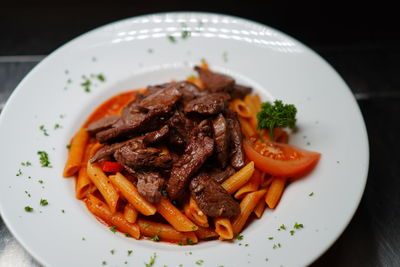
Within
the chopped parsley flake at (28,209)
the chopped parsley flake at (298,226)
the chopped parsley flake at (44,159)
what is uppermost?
the chopped parsley flake at (44,159)

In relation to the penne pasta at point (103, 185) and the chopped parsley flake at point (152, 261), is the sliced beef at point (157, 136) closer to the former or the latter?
the penne pasta at point (103, 185)

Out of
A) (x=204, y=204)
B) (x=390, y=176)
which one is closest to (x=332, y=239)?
(x=204, y=204)

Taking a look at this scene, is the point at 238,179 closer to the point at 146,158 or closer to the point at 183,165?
the point at 183,165

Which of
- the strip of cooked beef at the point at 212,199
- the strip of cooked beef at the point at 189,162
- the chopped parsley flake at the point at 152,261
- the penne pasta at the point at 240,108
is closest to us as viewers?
the chopped parsley flake at the point at 152,261

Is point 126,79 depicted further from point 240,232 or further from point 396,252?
point 396,252

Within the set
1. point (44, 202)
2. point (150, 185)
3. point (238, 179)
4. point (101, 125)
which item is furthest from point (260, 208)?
point (44, 202)

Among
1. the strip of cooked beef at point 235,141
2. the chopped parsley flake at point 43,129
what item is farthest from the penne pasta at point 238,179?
the chopped parsley flake at point 43,129

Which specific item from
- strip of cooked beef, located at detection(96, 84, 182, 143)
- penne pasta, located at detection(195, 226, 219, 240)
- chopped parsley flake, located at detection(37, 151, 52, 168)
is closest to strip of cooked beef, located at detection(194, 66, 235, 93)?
strip of cooked beef, located at detection(96, 84, 182, 143)
